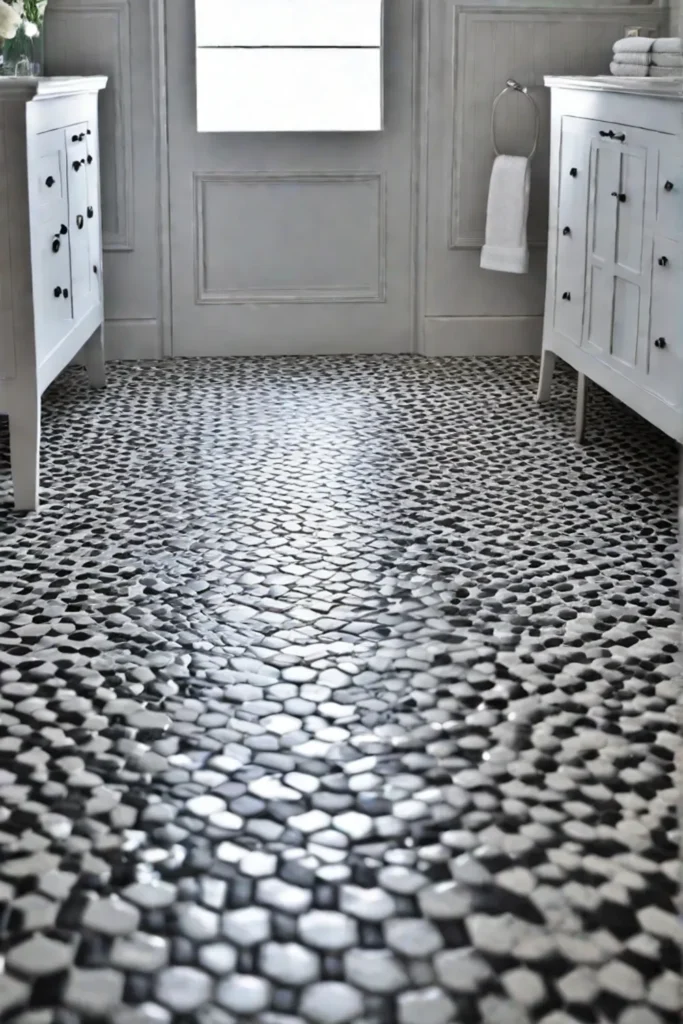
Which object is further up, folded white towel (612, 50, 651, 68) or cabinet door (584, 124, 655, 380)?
folded white towel (612, 50, 651, 68)

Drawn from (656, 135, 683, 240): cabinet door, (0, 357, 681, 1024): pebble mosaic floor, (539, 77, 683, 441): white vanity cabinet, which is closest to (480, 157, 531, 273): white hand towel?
(539, 77, 683, 441): white vanity cabinet

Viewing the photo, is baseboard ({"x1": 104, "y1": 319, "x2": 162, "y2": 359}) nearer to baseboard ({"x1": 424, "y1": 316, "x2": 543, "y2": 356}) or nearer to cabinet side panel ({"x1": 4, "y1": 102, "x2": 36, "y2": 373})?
baseboard ({"x1": 424, "y1": 316, "x2": 543, "y2": 356})

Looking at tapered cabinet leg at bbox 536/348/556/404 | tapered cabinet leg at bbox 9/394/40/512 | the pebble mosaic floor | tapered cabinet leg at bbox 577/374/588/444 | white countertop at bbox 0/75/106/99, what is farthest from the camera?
tapered cabinet leg at bbox 536/348/556/404

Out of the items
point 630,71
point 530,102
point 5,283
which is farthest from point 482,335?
point 5,283

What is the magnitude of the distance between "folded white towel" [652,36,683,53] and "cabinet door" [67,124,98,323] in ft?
5.04

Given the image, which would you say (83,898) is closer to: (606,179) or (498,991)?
(498,991)

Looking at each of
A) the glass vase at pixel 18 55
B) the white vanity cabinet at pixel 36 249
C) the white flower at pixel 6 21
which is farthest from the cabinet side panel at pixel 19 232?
the glass vase at pixel 18 55

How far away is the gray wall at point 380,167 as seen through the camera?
4047 mm

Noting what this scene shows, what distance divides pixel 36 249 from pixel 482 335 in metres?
2.00

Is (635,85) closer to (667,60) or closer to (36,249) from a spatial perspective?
→ (667,60)

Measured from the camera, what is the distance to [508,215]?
405cm

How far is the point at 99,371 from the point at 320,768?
243 cm

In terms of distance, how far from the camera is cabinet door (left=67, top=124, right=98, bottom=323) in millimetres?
3273

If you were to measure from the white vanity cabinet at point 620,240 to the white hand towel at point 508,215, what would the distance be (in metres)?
0.49
